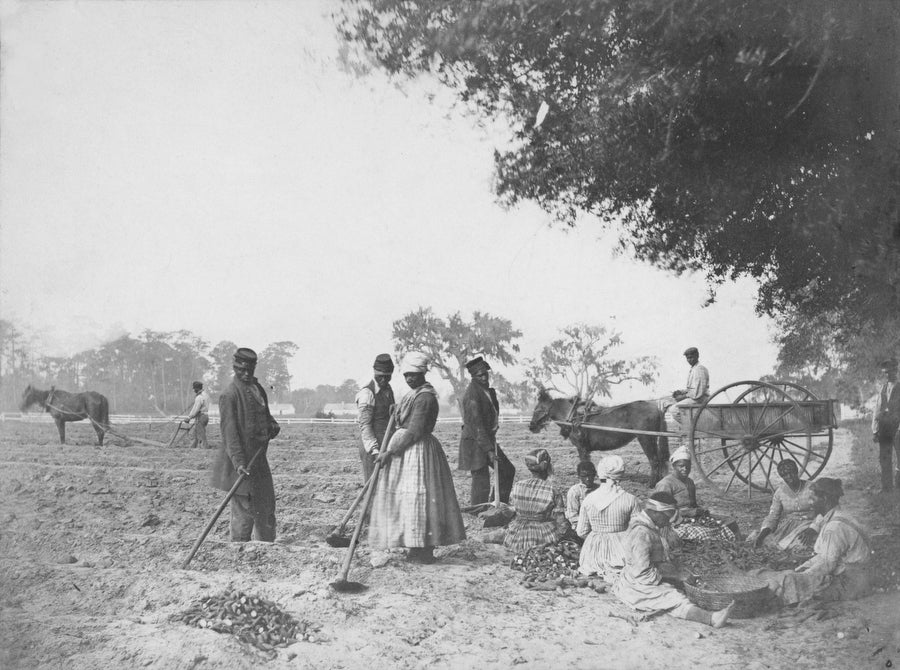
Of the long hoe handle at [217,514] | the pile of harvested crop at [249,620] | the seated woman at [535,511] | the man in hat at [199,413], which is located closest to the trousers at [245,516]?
the long hoe handle at [217,514]

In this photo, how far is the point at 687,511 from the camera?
258 inches

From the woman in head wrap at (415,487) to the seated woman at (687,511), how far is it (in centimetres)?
215

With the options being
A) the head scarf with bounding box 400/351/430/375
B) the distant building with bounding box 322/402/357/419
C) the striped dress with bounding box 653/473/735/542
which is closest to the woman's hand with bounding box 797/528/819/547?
the striped dress with bounding box 653/473/735/542

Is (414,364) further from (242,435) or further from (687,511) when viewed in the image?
(687,511)

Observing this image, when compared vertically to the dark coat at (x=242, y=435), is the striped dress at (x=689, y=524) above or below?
below

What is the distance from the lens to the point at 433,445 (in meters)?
5.70

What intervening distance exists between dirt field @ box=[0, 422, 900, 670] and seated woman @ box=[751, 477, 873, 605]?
0.14 meters

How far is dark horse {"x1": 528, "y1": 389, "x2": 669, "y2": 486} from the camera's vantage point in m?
9.08

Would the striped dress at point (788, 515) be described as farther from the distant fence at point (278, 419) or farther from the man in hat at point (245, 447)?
the distant fence at point (278, 419)

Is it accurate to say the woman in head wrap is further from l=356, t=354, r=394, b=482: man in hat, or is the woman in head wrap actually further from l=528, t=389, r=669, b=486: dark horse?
l=528, t=389, r=669, b=486: dark horse

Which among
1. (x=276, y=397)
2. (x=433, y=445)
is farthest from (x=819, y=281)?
(x=276, y=397)

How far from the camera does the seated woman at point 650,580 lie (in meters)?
4.60

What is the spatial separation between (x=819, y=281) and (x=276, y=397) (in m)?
7.46

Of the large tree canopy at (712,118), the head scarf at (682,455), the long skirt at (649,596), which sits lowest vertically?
the long skirt at (649,596)
